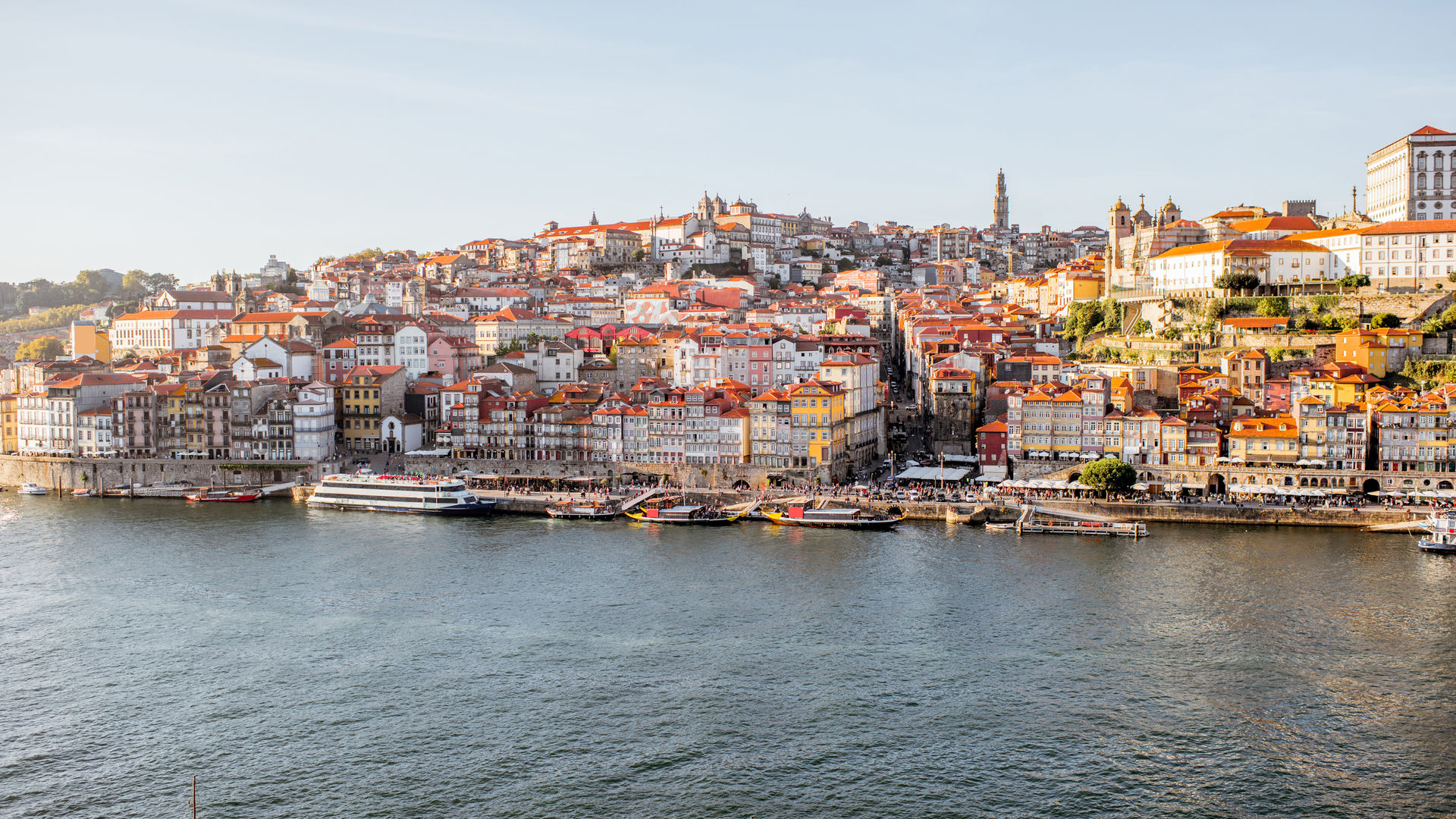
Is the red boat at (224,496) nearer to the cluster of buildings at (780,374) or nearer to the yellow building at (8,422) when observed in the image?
the cluster of buildings at (780,374)

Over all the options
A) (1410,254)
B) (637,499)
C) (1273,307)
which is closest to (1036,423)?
(637,499)

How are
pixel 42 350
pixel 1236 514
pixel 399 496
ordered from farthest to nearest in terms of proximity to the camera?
pixel 42 350 → pixel 399 496 → pixel 1236 514

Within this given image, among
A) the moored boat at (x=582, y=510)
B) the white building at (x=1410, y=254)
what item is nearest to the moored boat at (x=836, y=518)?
the moored boat at (x=582, y=510)

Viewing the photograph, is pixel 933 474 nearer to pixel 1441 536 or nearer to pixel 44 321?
pixel 1441 536

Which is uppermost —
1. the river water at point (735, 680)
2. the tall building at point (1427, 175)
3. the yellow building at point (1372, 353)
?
the tall building at point (1427, 175)

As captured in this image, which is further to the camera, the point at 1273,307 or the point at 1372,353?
the point at 1273,307

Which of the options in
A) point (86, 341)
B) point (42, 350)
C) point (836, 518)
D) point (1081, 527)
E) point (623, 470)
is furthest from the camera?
point (42, 350)

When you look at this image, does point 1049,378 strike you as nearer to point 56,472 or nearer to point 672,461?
point 672,461
